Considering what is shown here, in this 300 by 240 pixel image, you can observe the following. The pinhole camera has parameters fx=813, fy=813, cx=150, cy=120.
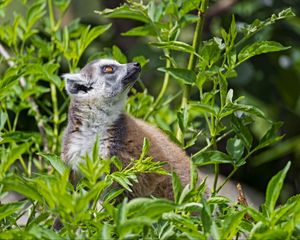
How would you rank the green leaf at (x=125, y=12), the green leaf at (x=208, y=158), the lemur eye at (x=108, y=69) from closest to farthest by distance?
the green leaf at (x=208, y=158), the green leaf at (x=125, y=12), the lemur eye at (x=108, y=69)

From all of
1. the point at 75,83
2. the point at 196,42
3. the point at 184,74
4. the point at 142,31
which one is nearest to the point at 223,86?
the point at 184,74

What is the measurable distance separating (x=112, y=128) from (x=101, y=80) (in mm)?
336

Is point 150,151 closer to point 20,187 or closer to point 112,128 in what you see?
point 112,128

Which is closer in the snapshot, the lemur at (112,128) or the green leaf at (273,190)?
the green leaf at (273,190)

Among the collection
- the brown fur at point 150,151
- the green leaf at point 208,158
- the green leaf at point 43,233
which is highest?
the green leaf at point 208,158

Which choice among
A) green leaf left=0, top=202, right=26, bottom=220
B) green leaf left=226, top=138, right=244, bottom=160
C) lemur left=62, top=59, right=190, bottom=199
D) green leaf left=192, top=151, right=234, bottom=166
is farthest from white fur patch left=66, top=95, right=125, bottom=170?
green leaf left=0, top=202, right=26, bottom=220

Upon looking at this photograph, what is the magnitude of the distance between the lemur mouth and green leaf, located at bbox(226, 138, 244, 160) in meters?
0.75

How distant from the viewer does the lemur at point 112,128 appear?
3.03 meters

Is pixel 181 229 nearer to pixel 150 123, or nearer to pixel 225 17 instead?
pixel 150 123

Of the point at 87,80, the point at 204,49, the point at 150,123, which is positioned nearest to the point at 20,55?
the point at 87,80

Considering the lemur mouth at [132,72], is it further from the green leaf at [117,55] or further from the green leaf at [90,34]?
the green leaf at [90,34]

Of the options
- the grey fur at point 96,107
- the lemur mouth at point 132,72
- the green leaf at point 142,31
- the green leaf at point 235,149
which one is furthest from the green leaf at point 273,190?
the lemur mouth at point 132,72

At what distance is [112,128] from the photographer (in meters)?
3.26

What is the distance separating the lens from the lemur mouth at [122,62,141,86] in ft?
10.5
